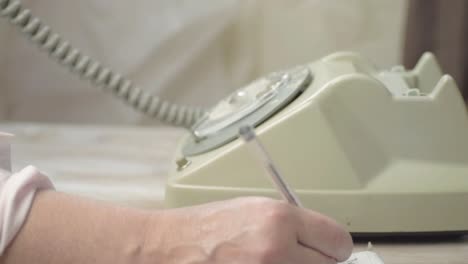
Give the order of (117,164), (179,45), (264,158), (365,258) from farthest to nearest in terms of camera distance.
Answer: (179,45) < (117,164) < (365,258) < (264,158)

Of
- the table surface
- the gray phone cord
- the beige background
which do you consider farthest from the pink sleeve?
the beige background

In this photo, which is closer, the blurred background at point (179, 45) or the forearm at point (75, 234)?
the forearm at point (75, 234)

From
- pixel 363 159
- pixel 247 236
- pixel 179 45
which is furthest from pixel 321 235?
pixel 179 45

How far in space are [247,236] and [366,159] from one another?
22 cm

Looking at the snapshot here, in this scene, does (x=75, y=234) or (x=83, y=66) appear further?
(x=83, y=66)

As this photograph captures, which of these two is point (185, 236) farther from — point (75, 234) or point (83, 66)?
point (83, 66)

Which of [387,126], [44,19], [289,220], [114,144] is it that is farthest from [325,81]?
[44,19]

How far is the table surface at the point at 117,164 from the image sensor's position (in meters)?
0.70

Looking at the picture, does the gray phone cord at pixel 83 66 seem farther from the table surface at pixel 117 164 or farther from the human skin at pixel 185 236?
the human skin at pixel 185 236

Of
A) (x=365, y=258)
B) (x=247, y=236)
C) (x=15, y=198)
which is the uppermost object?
(x=15, y=198)

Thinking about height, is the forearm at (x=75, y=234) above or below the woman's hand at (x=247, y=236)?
above

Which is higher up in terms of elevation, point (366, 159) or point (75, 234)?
point (75, 234)

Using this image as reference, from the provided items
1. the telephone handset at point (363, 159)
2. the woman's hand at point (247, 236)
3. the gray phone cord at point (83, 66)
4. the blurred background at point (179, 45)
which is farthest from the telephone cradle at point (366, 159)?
the blurred background at point (179, 45)

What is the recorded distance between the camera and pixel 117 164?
1045mm
